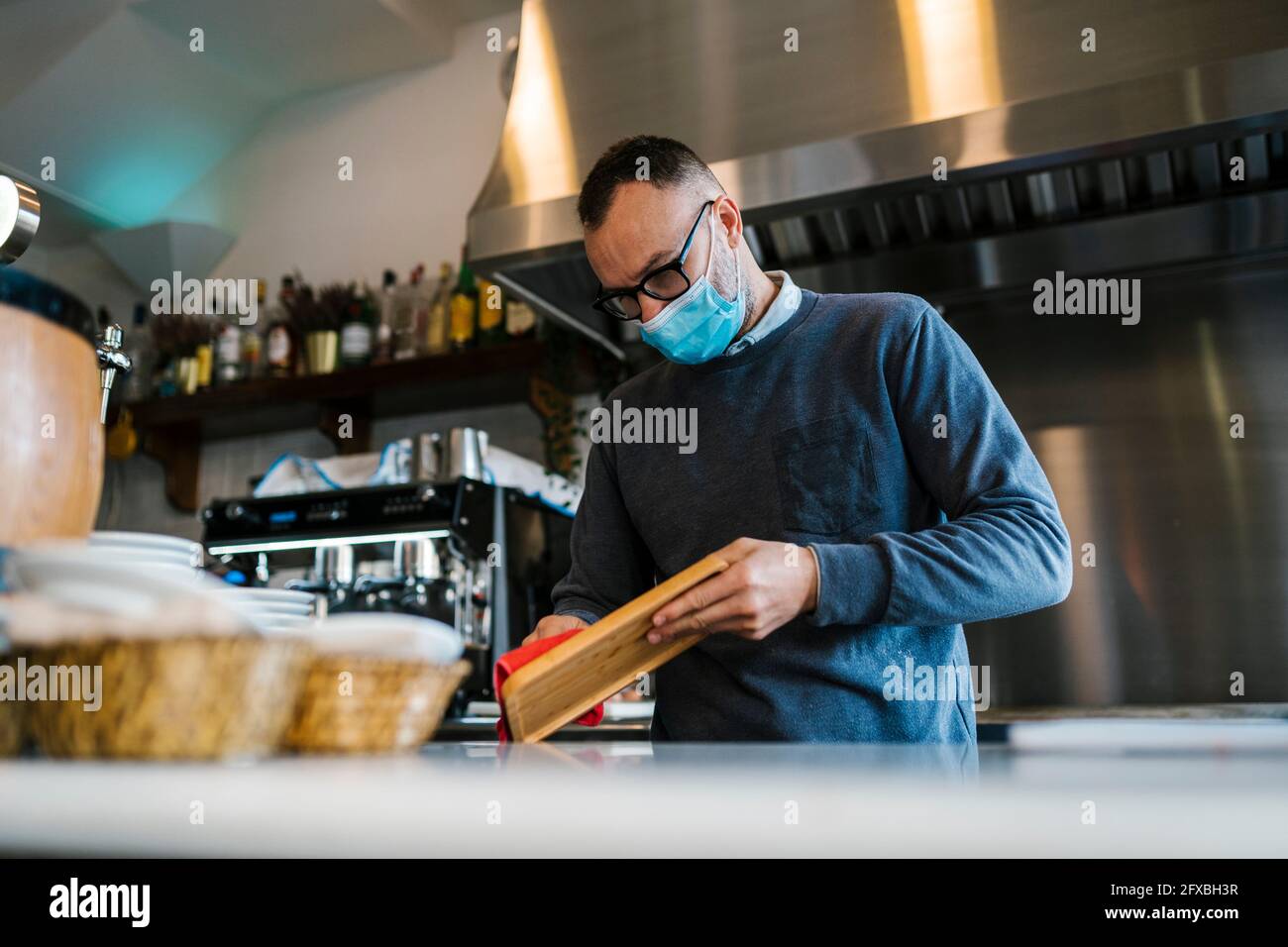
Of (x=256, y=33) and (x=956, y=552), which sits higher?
(x=256, y=33)

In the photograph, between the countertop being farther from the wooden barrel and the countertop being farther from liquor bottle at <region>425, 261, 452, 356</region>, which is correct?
liquor bottle at <region>425, 261, 452, 356</region>

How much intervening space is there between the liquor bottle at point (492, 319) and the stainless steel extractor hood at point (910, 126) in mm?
574

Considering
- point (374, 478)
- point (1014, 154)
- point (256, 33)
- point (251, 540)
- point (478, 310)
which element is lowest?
point (251, 540)

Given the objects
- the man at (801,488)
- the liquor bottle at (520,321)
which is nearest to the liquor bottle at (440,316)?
the liquor bottle at (520,321)

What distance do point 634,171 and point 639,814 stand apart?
1.17 metres

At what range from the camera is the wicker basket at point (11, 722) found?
0.52 meters

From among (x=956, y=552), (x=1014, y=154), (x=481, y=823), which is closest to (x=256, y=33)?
(x=1014, y=154)

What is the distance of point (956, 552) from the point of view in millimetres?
1077

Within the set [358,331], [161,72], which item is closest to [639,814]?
[358,331]

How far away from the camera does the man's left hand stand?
847mm

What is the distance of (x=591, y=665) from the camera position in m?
0.80

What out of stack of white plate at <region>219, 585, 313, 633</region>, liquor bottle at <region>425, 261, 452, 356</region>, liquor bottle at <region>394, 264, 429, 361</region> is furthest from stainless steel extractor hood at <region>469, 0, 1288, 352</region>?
stack of white plate at <region>219, 585, 313, 633</region>
